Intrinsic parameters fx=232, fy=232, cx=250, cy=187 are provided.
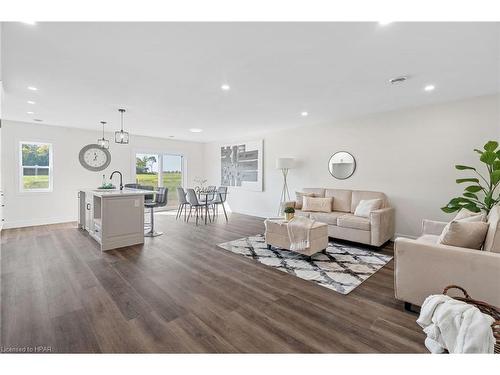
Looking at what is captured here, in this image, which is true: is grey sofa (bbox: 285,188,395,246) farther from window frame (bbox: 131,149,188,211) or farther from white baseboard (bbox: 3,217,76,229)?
white baseboard (bbox: 3,217,76,229)

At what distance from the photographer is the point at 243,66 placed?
2.64 meters

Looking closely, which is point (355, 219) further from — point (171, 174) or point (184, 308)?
point (171, 174)

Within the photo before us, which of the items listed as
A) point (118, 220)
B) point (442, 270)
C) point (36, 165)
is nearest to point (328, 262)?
point (442, 270)

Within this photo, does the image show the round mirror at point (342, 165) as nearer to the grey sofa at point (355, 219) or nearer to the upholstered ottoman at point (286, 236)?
the grey sofa at point (355, 219)

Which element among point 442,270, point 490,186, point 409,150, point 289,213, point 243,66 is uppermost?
point 243,66

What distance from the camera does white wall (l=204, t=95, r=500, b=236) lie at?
12.0ft

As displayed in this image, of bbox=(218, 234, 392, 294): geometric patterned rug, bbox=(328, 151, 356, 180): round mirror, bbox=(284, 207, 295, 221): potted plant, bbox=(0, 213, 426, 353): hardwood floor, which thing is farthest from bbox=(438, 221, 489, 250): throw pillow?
bbox=(328, 151, 356, 180): round mirror

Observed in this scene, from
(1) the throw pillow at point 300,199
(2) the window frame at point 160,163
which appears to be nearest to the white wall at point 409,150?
(1) the throw pillow at point 300,199

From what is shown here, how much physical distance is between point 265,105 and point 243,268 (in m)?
2.79

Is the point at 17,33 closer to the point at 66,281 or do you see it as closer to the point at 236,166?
the point at 66,281

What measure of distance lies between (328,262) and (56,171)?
6.66 meters

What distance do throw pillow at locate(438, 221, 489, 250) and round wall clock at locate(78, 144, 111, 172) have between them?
7.49m
